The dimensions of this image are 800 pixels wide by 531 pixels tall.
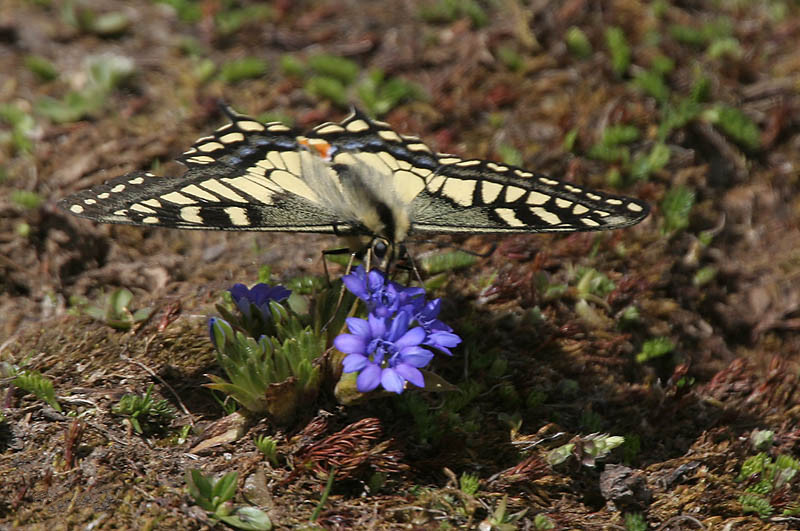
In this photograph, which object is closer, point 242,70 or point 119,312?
point 119,312

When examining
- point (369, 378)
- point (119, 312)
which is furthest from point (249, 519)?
point (119, 312)

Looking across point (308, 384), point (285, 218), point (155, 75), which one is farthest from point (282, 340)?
point (155, 75)

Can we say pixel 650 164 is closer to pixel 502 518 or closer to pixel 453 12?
pixel 453 12

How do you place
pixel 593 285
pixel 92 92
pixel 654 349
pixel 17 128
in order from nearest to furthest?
pixel 654 349, pixel 593 285, pixel 17 128, pixel 92 92

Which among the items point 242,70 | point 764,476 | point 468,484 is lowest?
point 764,476

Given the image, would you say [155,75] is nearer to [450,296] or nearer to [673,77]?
[450,296]

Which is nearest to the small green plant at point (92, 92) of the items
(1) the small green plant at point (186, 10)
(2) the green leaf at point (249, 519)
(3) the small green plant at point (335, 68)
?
(1) the small green plant at point (186, 10)

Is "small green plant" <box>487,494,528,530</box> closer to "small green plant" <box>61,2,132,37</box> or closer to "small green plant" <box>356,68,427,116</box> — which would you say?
"small green plant" <box>356,68,427,116</box>
